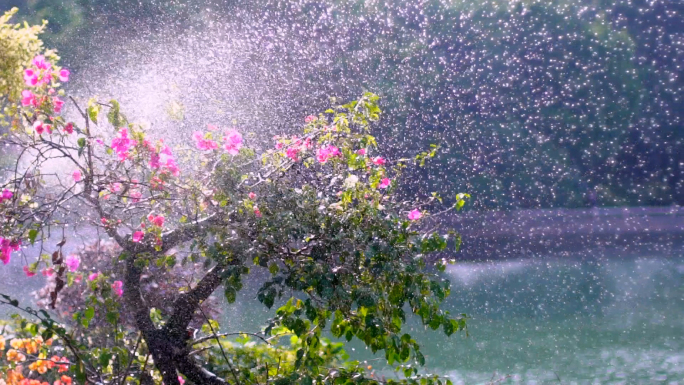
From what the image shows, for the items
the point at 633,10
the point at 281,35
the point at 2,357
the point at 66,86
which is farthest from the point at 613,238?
the point at 2,357

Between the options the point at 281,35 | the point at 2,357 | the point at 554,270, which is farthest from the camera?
the point at 281,35

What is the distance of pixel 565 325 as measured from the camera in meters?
10.1

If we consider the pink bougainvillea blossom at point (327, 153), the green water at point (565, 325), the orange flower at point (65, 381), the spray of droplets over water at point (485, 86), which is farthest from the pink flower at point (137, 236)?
the spray of droplets over water at point (485, 86)

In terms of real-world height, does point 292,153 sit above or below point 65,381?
above

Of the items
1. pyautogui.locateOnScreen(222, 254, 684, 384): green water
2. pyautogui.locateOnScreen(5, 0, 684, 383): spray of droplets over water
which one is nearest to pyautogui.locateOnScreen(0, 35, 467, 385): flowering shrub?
pyautogui.locateOnScreen(222, 254, 684, 384): green water

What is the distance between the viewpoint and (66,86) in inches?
643

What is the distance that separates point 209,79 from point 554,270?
32.1ft

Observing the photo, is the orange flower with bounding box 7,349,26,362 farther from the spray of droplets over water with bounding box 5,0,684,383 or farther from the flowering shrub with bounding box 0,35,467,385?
the spray of droplets over water with bounding box 5,0,684,383

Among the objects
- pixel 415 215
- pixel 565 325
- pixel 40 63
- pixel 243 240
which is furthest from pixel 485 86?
pixel 243 240

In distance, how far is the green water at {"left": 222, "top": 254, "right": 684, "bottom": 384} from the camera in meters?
8.02

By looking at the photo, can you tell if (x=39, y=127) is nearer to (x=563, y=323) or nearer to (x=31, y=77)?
(x=31, y=77)

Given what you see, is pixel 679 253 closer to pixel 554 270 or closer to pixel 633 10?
pixel 554 270

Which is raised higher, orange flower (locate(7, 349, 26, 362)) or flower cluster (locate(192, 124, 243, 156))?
flower cluster (locate(192, 124, 243, 156))

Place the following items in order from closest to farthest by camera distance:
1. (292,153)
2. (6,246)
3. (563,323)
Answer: (6,246) → (292,153) → (563,323)
